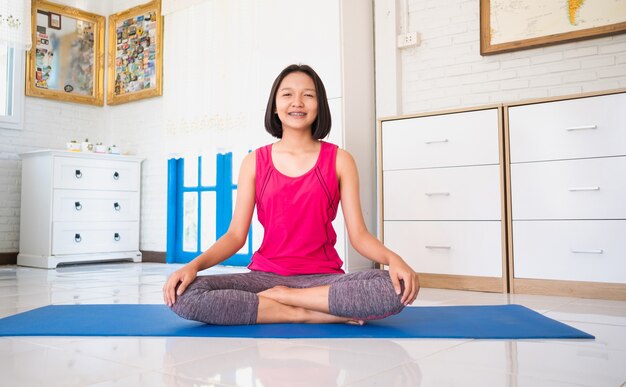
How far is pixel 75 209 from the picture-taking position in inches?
169

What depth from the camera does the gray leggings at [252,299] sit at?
1491mm

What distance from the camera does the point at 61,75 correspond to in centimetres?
491

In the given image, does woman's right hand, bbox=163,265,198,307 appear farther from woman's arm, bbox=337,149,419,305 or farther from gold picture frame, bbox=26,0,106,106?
gold picture frame, bbox=26,0,106,106

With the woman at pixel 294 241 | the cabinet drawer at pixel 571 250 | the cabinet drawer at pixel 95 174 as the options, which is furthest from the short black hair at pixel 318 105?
the cabinet drawer at pixel 95 174

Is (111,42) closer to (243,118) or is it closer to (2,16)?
(2,16)

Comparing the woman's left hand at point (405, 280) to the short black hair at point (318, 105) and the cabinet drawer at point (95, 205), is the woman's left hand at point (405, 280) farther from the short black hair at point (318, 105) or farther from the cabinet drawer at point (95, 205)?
the cabinet drawer at point (95, 205)

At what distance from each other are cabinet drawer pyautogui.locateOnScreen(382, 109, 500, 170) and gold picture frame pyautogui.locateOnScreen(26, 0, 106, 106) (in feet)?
10.9

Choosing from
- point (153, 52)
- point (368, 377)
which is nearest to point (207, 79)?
point (153, 52)

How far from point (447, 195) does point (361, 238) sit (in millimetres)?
1174

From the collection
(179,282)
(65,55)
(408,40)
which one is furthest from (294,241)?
(65,55)

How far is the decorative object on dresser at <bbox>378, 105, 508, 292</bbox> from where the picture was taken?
8.59 feet

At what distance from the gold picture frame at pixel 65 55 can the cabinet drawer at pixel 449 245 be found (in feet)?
11.4

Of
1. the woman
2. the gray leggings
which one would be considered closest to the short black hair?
the woman

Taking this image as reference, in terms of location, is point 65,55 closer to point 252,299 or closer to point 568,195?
point 252,299
